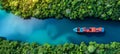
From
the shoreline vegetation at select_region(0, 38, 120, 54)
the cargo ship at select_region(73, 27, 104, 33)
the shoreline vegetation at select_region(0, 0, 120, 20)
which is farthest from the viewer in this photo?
the cargo ship at select_region(73, 27, 104, 33)

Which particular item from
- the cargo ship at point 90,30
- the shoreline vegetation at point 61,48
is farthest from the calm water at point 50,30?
the shoreline vegetation at point 61,48

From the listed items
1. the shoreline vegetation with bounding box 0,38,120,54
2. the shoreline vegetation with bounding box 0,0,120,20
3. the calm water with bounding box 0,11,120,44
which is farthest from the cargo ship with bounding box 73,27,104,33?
the shoreline vegetation with bounding box 0,38,120,54

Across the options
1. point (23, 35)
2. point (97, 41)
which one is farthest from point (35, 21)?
point (97, 41)

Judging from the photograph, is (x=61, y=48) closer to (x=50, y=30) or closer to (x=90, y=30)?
(x=50, y=30)

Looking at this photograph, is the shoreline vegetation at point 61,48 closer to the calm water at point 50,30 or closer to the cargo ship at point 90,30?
the calm water at point 50,30

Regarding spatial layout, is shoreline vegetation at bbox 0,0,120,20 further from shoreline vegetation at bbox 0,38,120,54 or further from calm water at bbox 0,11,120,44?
shoreline vegetation at bbox 0,38,120,54

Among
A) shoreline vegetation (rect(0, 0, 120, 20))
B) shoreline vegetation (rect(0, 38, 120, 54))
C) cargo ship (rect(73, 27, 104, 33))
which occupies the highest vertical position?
shoreline vegetation (rect(0, 0, 120, 20))

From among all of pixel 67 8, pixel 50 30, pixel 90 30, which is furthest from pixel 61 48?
pixel 67 8
